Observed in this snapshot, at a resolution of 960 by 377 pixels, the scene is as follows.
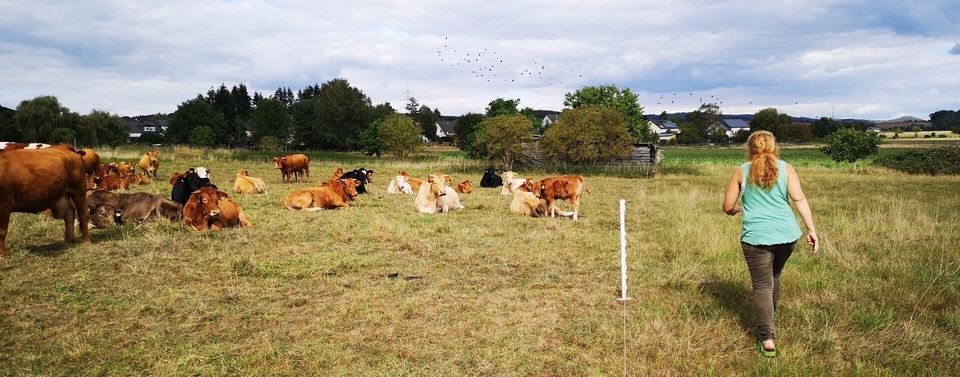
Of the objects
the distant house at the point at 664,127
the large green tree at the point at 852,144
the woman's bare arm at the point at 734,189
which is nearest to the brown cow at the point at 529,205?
the woman's bare arm at the point at 734,189

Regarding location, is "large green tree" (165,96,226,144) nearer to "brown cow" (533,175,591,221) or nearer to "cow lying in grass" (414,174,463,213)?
"cow lying in grass" (414,174,463,213)

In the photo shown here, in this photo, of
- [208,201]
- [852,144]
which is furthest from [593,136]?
[208,201]

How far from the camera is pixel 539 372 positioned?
4391 millimetres

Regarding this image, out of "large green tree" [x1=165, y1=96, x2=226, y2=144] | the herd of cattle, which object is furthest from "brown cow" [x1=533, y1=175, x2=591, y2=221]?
"large green tree" [x1=165, y1=96, x2=226, y2=144]

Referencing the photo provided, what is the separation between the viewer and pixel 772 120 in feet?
Result: 341

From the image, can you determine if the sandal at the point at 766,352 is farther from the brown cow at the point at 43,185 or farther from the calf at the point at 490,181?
the calf at the point at 490,181

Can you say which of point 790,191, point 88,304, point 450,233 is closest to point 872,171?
point 450,233

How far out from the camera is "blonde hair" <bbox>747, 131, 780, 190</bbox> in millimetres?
4582

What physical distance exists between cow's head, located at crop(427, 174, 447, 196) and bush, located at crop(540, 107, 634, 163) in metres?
20.4

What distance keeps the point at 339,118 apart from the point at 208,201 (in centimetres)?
6606

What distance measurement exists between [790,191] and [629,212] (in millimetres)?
9431

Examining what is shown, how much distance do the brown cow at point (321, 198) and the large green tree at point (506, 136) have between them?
19.9m

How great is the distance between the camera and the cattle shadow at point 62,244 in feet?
27.1

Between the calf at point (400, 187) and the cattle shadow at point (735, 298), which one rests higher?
the calf at point (400, 187)
